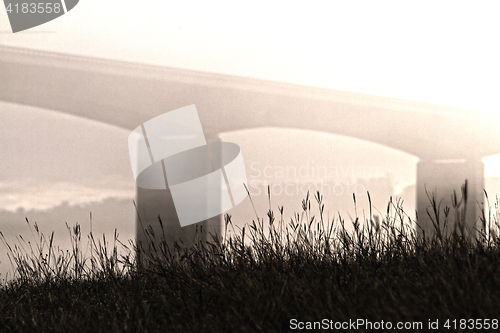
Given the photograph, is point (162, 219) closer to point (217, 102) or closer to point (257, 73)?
point (217, 102)

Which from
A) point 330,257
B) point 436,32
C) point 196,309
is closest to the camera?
point 196,309

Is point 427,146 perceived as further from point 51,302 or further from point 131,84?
point 51,302

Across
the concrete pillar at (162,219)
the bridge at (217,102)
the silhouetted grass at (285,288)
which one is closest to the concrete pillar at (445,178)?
the bridge at (217,102)

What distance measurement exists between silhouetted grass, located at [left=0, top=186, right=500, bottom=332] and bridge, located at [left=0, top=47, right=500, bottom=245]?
150cm

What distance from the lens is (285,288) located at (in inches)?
63.6

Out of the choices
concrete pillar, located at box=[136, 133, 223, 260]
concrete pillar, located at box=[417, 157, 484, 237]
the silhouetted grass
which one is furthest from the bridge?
the silhouetted grass

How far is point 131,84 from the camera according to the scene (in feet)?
11.7

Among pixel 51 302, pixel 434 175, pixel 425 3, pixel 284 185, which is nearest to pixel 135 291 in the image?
pixel 51 302

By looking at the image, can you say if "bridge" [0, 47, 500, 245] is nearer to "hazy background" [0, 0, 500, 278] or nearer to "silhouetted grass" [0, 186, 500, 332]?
"hazy background" [0, 0, 500, 278]

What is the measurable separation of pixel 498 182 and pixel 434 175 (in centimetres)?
64

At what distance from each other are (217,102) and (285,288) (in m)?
2.33

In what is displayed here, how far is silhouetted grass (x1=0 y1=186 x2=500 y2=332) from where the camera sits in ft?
4.46

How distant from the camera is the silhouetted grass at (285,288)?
1.36m

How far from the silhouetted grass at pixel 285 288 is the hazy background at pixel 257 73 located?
117cm
